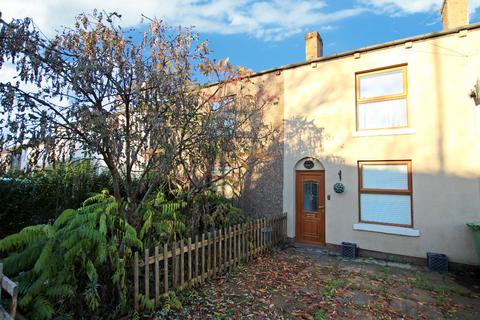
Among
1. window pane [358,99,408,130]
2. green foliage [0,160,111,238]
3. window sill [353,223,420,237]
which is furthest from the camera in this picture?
window pane [358,99,408,130]

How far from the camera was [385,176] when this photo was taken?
748cm

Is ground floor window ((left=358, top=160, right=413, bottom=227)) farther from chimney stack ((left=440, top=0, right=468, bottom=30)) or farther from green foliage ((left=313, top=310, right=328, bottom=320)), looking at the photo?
green foliage ((left=313, top=310, right=328, bottom=320))

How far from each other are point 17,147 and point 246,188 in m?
7.29

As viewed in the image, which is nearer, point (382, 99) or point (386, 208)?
point (386, 208)

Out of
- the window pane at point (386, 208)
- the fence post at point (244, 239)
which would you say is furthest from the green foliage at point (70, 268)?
the window pane at point (386, 208)

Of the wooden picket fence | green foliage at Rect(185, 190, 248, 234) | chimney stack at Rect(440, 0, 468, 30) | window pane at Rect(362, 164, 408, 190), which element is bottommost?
the wooden picket fence

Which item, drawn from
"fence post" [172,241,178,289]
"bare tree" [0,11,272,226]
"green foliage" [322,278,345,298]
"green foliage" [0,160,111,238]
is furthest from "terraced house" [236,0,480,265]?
"green foliage" [0,160,111,238]

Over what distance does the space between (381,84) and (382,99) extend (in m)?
0.49

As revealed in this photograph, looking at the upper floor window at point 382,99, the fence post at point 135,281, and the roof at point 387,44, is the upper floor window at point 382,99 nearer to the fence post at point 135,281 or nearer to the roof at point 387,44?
the roof at point 387,44

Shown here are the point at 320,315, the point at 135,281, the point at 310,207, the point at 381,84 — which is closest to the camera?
the point at 135,281

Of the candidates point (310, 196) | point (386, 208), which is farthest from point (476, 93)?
point (310, 196)

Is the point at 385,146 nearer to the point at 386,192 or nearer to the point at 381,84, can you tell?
the point at 386,192

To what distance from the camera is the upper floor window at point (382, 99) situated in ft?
24.3

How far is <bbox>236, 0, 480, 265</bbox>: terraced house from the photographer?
6.56m
